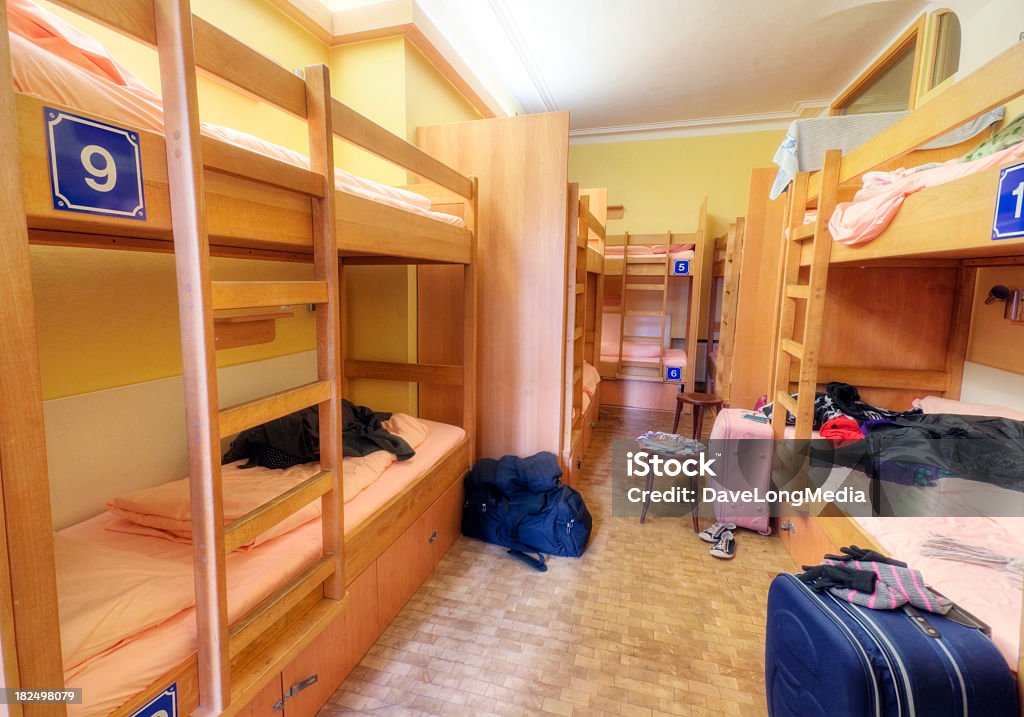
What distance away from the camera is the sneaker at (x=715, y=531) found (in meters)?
2.56

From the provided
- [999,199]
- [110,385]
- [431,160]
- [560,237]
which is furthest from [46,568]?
[560,237]

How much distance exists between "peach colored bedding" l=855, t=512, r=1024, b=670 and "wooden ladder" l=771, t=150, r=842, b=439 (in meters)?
0.66

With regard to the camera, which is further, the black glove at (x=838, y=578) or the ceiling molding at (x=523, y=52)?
the ceiling molding at (x=523, y=52)

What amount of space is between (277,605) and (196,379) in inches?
25.0

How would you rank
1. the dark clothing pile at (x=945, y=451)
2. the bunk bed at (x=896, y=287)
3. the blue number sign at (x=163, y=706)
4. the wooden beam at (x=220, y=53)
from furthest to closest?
the dark clothing pile at (x=945, y=451)
the bunk bed at (x=896, y=287)
the blue number sign at (x=163, y=706)
the wooden beam at (x=220, y=53)

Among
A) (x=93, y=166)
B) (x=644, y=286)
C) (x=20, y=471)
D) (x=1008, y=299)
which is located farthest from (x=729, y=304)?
(x=20, y=471)

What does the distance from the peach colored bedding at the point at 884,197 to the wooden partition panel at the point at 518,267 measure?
4.11ft

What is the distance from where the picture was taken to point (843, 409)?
8.41 ft

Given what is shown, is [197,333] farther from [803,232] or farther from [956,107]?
[803,232]

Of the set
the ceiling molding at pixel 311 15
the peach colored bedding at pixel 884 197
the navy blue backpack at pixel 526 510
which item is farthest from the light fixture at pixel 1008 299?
the ceiling molding at pixel 311 15

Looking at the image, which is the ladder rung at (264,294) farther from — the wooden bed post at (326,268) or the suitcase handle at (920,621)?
the suitcase handle at (920,621)

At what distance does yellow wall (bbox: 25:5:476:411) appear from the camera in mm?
1617

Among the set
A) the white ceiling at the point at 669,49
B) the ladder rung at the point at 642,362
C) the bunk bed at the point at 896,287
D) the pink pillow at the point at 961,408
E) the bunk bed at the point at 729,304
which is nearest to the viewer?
the bunk bed at the point at 896,287

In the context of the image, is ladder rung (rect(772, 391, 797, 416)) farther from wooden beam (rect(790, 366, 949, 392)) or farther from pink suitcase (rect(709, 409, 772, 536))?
wooden beam (rect(790, 366, 949, 392))
